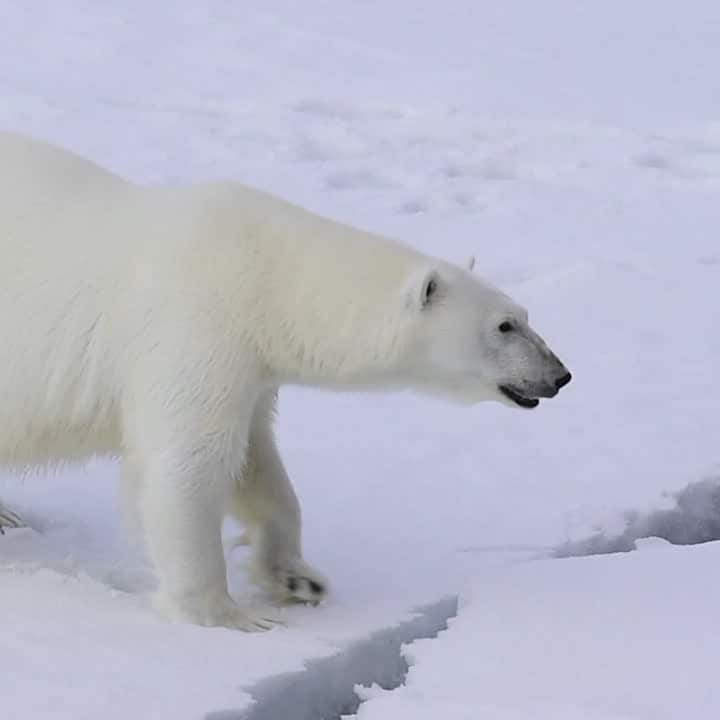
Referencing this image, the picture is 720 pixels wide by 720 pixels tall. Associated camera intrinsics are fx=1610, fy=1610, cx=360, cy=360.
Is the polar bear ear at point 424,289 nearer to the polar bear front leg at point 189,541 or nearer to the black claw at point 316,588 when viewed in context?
the polar bear front leg at point 189,541

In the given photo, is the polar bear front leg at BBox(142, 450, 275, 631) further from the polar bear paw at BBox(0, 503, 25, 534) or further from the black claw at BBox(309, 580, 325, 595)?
the polar bear paw at BBox(0, 503, 25, 534)

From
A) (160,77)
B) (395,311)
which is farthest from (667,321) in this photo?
(160,77)

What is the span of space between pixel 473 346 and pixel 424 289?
18cm

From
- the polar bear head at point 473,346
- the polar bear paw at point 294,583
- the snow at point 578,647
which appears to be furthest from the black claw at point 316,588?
the polar bear head at point 473,346

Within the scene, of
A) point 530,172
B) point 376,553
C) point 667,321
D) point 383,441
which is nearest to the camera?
point 376,553

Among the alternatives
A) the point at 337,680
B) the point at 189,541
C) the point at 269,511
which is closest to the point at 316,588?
the point at 269,511

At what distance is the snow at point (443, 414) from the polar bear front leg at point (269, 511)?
0.12 meters

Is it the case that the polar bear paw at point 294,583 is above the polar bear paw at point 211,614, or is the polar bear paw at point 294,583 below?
above

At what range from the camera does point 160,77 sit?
9.07 meters

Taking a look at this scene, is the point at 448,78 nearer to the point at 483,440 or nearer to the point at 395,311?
the point at 483,440

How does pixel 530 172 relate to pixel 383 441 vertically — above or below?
above

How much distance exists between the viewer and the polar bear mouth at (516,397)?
342 cm

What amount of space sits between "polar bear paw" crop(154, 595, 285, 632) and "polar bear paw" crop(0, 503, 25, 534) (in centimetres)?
65

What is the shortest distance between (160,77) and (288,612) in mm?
6098
